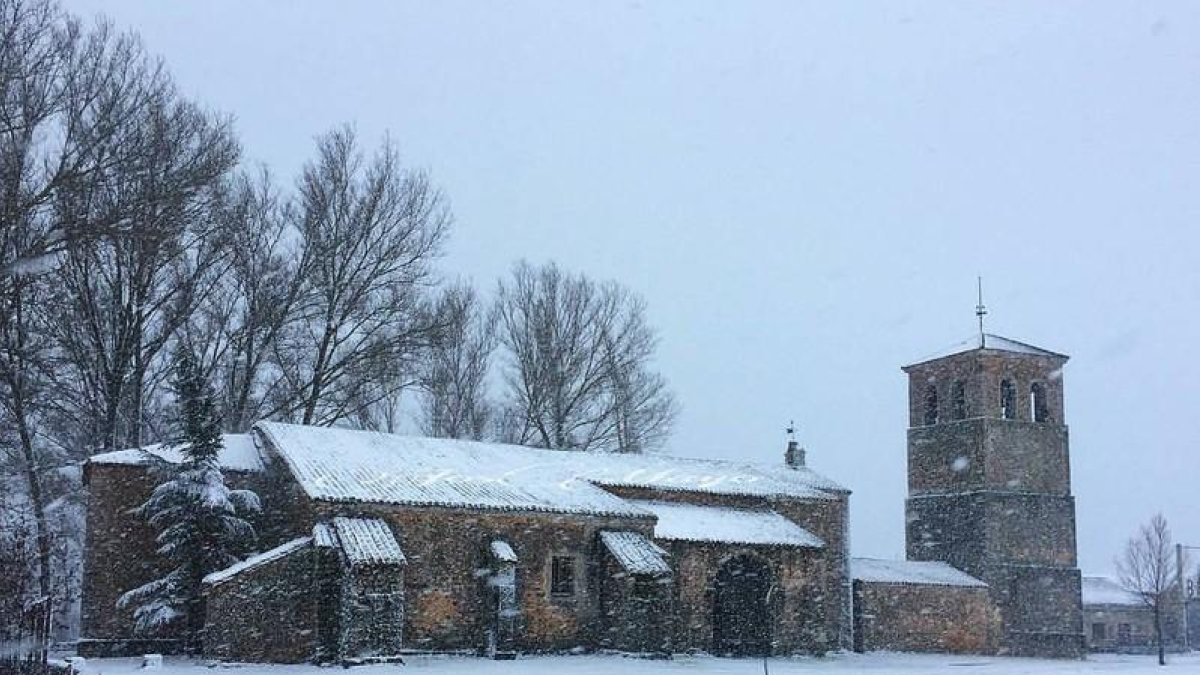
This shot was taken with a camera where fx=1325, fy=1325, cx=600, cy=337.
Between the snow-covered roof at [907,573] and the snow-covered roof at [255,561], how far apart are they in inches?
757

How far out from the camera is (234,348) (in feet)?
125

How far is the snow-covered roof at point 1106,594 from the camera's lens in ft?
215

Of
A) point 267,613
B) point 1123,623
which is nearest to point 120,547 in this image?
point 267,613

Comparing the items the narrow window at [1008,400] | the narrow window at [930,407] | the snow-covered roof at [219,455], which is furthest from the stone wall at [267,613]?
the narrow window at [1008,400]

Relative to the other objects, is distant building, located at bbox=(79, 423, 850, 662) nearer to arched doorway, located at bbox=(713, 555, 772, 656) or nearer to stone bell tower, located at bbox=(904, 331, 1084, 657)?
arched doorway, located at bbox=(713, 555, 772, 656)

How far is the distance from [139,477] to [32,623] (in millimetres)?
11727

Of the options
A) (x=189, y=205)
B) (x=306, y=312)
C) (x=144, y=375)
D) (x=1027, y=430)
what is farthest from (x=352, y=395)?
(x=1027, y=430)

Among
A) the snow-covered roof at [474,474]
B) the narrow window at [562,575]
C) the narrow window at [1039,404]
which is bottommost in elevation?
the narrow window at [562,575]

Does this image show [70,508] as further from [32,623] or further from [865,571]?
[865,571]

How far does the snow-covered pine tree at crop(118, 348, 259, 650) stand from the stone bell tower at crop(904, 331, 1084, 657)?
84.3ft

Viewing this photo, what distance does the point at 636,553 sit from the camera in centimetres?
3194

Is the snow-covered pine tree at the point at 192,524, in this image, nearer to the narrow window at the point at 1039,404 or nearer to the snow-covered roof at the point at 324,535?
the snow-covered roof at the point at 324,535

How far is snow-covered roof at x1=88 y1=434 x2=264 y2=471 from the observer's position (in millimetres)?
30281

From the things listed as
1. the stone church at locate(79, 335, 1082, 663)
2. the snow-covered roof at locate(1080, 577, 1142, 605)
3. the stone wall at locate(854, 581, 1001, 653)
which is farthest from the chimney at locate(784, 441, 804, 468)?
the snow-covered roof at locate(1080, 577, 1142, 605)
